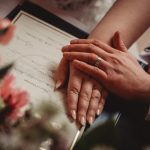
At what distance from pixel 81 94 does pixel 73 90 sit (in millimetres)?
18

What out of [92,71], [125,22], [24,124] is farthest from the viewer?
[125,22]

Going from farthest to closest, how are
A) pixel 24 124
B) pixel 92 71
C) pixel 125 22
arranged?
pixel 125 22 < pixel 92 71 < pixel 24 124

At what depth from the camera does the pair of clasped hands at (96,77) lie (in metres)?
0.64

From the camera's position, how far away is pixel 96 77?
0.67m

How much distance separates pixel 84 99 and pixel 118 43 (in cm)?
18

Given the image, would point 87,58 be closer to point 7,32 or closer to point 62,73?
point 62,73

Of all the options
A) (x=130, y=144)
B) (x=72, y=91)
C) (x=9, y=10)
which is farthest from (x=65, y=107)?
(x=9, y=10)

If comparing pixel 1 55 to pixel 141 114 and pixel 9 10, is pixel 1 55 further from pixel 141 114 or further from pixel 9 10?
pixel 141 114

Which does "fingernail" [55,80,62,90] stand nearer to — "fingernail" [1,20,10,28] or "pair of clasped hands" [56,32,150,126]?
"pair of clasped hands" [56,32,150,126]

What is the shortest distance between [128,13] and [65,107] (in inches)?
13.3

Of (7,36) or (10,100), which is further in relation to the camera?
(7,36)

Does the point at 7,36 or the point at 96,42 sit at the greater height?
the point at 96,42

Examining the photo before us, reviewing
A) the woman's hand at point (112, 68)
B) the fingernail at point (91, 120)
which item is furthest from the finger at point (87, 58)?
the fingernail at point (91, 120)


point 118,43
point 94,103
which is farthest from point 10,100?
point 118,43
